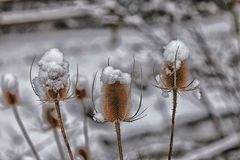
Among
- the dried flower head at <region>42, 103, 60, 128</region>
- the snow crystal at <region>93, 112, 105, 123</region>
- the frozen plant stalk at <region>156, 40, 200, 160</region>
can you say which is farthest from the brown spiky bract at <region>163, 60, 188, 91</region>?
Result: the dried flower head at <region>42, 103, 60, 128</region>

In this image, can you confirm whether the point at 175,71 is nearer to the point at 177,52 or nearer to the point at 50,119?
the point at 177,52

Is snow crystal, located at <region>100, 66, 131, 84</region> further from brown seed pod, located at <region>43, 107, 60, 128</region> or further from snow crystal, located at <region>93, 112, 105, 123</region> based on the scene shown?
brown seed pod, located at <region>43, 107, 60, 128</region>

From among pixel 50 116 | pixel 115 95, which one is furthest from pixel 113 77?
pixel 50 116

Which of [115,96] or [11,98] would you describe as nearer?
[115,96]

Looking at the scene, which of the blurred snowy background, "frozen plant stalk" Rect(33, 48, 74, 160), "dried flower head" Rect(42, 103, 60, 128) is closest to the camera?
"frozen plant stalk" Rect(33, 48, 74, 160)

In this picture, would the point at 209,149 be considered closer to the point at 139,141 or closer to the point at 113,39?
the point at 139,141

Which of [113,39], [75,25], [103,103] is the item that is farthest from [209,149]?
[75,25]
